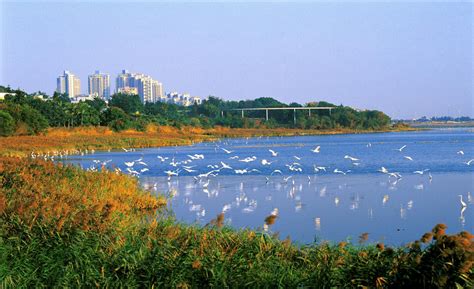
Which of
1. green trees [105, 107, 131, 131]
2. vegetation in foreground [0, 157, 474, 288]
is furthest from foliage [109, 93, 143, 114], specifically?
vegetation in foreground [0, 157, 474, 288]

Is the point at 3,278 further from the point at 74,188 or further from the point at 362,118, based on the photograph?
the point at 362,118


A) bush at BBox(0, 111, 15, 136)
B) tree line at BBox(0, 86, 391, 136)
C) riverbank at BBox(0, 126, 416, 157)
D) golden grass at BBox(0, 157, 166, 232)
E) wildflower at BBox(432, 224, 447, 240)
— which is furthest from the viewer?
tree line at BBox(0, 86, 391, 136)

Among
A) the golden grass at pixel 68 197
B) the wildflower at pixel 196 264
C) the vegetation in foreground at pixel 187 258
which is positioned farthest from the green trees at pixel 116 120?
the wildflower at pixel 196 264

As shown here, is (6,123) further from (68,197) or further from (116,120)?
(68,197)

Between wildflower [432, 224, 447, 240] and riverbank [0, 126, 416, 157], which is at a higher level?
wildflower [432, 224, 447, 240]

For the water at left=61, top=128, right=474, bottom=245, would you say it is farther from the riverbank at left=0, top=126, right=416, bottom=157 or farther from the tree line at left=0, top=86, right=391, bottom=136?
the tree line at left=0, top=86, right=391, bottom=136

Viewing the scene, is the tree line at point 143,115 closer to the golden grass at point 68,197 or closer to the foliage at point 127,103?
the foliage at point 127,103

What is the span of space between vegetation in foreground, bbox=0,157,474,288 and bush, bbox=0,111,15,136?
1680 inches

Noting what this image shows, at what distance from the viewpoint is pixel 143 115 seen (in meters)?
96.5

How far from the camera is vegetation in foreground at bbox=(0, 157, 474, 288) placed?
8180mm

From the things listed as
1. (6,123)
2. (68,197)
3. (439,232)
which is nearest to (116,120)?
(6,123)

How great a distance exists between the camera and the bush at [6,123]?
53.5 meters

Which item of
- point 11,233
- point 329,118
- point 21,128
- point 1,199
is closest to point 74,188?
point 1,199

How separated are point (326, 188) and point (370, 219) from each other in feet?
26.1
